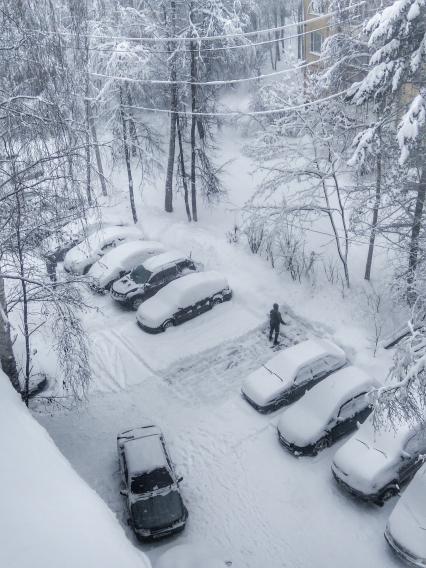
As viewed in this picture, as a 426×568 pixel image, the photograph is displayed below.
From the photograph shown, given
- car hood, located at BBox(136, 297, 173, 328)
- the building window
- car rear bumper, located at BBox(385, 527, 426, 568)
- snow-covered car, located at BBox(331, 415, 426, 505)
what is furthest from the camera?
the building window

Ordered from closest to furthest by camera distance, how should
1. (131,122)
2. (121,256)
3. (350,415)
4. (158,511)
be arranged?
(158,511), (350,415), (121,256), (131,122)

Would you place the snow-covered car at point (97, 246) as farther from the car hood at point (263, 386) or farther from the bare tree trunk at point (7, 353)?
the car hood at point (263, 386)

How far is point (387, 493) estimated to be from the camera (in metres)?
11.1

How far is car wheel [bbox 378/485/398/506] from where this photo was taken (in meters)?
11.1

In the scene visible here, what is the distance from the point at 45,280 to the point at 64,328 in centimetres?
123

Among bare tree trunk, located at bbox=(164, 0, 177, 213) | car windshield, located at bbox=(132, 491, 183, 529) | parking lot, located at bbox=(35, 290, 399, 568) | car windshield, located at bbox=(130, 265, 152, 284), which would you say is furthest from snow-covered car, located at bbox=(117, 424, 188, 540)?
bare tree trunk, located at bbox=(164, 0, 177, 213)

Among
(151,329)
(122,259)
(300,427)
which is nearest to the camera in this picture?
(300,427)

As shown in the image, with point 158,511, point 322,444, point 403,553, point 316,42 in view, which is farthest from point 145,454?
point 316,42

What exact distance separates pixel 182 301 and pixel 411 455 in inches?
337

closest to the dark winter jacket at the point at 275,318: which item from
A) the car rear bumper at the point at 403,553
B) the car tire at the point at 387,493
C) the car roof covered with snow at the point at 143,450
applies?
the car roof covered with snow at the point at 143,450

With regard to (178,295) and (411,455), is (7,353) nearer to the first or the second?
(178,295)

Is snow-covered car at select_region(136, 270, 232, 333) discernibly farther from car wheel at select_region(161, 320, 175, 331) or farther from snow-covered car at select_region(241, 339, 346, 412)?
snow-covered car at select_region(241, 339, 346, 412)

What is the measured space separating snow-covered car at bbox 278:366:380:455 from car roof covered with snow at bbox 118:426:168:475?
10.2 ft

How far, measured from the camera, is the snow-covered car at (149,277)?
18.1 m
